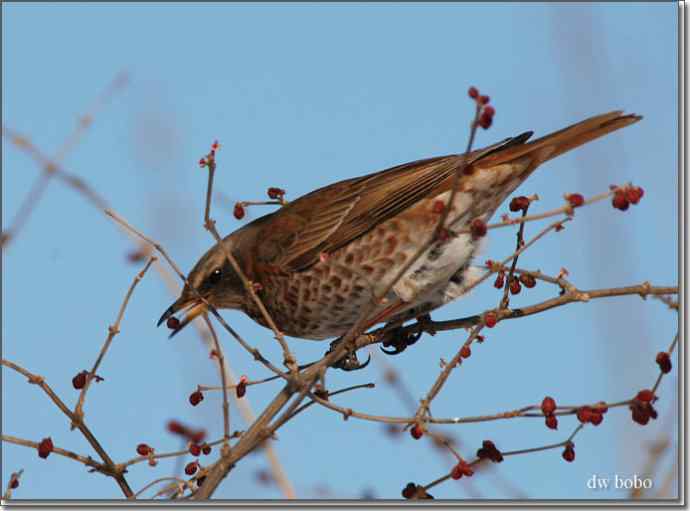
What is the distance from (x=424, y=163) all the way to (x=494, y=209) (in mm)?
548

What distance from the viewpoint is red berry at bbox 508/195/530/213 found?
4172 millimetres

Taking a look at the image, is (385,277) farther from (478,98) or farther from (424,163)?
(478,98)

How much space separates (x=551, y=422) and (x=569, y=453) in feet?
0.79

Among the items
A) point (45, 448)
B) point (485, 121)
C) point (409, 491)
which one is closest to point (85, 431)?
point (45, 448)

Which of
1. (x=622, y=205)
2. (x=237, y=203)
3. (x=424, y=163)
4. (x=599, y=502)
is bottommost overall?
(x=599, y=502)

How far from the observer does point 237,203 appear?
4414 millimetres

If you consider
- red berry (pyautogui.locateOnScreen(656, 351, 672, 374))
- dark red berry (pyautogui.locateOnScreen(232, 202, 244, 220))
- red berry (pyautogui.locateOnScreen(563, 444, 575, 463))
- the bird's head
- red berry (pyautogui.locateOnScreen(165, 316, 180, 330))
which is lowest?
red berry (pyautogui.locateOnScreen(563, 444, 575, 463))

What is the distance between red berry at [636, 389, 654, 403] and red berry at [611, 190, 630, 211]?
766mm

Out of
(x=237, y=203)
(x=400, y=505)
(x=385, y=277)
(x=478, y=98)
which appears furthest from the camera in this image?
(x=385, y=277)

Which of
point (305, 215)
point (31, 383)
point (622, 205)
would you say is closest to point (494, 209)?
point (305, 215)

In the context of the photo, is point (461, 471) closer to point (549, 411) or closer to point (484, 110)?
point (549, 411)

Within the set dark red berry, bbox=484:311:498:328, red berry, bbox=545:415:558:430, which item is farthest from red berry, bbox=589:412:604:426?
dark red berry, bbox=484:311:498:328

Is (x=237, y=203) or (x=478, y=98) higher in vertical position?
(x=237, y=203)

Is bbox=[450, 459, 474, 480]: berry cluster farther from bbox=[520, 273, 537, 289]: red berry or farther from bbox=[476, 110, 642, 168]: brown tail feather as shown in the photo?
bbox=[476, 110, 642, 168]: brown tail feather
